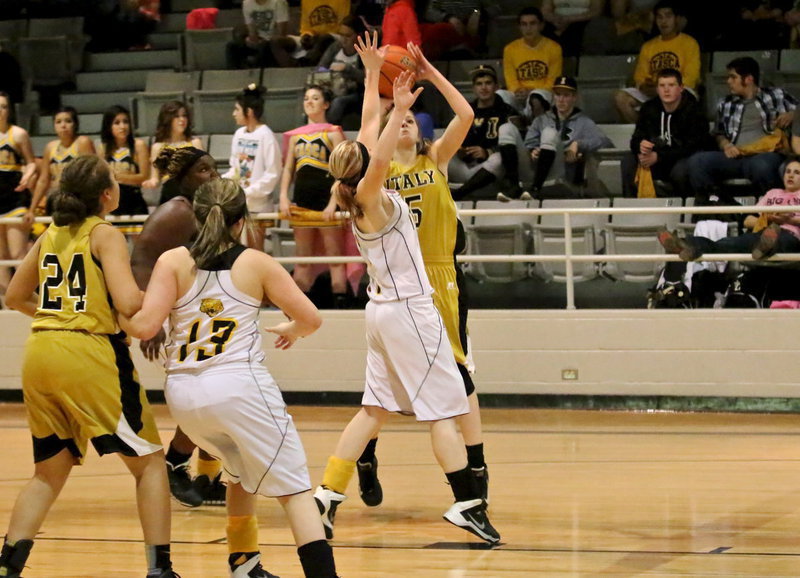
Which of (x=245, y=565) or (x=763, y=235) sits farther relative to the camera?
(x=763, y=235)

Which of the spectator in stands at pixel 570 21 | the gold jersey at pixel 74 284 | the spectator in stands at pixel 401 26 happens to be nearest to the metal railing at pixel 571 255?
the spectator in stands at pixel 401 26

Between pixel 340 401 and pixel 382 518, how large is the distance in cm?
414

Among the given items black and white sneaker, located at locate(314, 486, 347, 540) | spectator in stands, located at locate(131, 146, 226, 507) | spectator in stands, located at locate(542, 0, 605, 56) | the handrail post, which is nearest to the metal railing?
the handrail post

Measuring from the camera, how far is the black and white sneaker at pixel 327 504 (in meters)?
5.22

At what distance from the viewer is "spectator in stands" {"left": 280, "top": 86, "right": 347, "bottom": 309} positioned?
31.1 feet

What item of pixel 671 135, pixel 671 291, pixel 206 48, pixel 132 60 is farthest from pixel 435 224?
pixel 132 60

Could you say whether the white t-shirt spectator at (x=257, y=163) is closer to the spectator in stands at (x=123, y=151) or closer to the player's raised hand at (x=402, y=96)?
the spectator in stands at (x=123, y=151)

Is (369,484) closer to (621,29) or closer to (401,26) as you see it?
(401,26)

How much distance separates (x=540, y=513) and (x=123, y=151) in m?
5.35

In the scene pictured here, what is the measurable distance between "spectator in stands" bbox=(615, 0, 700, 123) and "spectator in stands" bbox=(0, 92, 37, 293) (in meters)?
4.86

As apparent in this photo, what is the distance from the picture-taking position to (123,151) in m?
9.81

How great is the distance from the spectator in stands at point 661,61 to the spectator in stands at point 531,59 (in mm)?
641

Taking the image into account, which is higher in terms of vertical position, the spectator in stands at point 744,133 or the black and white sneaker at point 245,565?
the spectator in stands at point 744,133

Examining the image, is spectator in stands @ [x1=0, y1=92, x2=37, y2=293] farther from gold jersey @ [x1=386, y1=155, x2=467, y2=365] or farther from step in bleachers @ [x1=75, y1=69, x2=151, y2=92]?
gold jersey @ [x1=386, y1=155, x2=467, y2=365]
